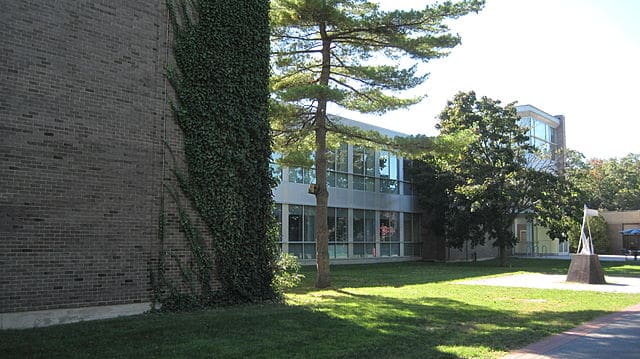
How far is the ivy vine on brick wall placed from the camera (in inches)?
451

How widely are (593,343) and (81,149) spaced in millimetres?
8999

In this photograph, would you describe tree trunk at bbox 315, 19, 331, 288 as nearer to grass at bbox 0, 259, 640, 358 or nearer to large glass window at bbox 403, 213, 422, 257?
grass at bbox 0, 259, 640, 358

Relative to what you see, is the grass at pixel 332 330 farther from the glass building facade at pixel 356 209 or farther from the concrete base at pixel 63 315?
the glass building facade at pixel 356 209

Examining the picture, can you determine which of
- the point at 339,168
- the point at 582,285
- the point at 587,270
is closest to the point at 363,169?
the point at 339,168

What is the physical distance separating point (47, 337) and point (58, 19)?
542cm

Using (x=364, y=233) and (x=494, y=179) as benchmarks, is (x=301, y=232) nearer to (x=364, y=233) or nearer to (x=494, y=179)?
(x=364, y=233)

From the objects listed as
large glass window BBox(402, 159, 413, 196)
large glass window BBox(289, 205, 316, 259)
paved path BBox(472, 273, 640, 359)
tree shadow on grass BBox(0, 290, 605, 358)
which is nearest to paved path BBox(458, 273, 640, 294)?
paved path BBox(472, 273, 640, 359)

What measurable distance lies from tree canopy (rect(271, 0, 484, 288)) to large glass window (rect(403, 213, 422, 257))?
18425mm

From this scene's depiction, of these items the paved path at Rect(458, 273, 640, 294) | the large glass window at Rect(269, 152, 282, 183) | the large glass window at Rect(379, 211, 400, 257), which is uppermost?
the large glass window at Rect(269, 152, 282, 183)

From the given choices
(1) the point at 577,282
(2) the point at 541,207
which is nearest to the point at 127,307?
(1) the point at 577,282

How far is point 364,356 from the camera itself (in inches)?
289

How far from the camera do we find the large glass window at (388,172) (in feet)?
111

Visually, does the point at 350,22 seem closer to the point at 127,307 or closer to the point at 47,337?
the point at 127,307

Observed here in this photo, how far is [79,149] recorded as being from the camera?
987 centimetres
